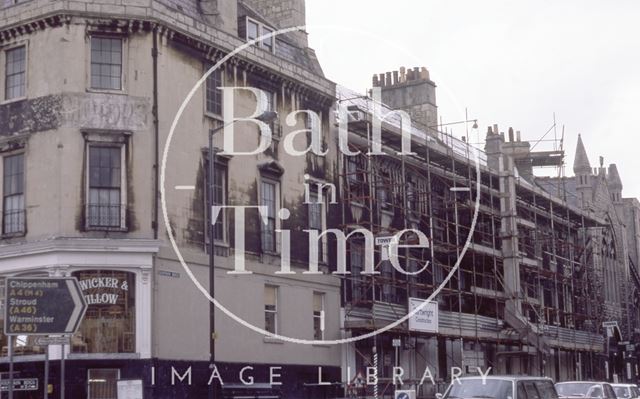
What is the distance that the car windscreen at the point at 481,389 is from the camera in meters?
23.9

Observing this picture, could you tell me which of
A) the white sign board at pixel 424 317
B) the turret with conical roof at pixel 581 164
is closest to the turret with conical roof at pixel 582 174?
the turret with conical roof at pixel 581 164

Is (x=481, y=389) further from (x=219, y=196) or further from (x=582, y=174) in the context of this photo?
(x=582, y=174)

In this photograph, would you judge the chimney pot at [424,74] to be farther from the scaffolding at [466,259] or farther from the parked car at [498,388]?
the parked car at [498,388]

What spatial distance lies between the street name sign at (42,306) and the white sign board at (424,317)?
2334 cm

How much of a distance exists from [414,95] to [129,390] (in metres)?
31.0

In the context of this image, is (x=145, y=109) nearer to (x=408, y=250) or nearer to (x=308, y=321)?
(x=308, y=321)

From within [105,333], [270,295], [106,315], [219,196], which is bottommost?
[105,333]

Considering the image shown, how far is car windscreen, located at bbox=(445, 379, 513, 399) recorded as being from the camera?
23.9 metres

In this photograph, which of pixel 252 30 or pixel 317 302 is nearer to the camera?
pixel 252 30

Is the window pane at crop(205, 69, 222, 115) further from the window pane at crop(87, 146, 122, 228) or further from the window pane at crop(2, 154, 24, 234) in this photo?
the window pane at crop(2, 154, 24, 234)

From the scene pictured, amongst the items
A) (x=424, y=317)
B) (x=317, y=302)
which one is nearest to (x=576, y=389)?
(x=424, y=317)

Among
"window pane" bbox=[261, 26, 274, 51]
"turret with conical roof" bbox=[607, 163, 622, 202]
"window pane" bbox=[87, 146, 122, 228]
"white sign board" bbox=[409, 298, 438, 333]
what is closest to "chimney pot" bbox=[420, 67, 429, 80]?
"white sign board" bbox=[409, 298, 438, 333]

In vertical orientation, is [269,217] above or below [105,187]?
below

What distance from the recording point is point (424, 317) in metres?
42.4
